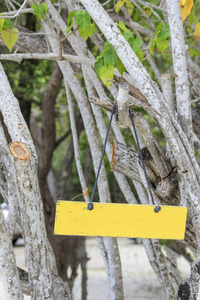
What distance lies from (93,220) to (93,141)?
1.30 m

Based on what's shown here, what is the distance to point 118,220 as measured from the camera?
62.1 inches

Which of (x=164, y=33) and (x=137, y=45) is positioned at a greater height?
(x=164, y=33)

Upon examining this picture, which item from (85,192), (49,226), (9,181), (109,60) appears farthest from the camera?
(49,226)

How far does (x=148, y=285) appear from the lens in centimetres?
655

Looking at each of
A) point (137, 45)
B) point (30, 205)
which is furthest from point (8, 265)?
point (137, 45)

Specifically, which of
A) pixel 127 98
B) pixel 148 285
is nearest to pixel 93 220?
pixel 127 98

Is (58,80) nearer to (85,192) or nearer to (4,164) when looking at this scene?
(85,192)

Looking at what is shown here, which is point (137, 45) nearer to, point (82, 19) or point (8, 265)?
point (82, 19)

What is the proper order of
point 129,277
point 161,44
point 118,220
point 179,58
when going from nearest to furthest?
point 118,220 → point 179,58 → point 161,44 → point 129,277

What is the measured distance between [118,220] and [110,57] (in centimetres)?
68

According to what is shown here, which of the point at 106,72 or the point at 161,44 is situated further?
the point at 161,44

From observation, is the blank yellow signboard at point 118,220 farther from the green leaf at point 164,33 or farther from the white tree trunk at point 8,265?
the green leaf at point 164,33

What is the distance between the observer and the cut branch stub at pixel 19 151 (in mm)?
1707

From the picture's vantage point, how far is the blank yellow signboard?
1.57m
